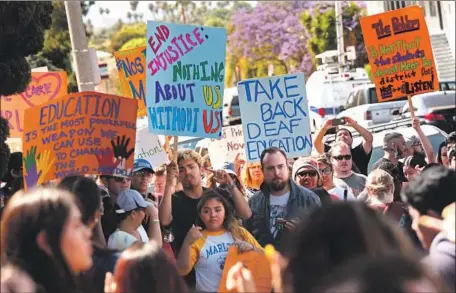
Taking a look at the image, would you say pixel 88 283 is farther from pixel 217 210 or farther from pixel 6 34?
pixel 6 34

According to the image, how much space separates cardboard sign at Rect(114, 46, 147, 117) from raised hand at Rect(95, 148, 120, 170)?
12.3ft

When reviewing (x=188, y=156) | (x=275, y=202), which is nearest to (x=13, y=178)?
(x=188, y=156)

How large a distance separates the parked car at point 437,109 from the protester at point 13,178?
12612 mm

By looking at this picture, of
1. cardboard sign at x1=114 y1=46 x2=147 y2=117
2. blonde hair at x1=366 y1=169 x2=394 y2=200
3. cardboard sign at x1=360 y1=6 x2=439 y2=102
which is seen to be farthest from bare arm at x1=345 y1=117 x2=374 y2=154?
blonde hair at x1=366 y1=169 x2=394 y2=200

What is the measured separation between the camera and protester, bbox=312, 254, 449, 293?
247 cm

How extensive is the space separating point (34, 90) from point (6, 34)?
1.74 meters

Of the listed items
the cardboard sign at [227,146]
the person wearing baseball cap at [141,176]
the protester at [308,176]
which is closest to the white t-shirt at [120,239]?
the person wearing baseball cap at [141,176]

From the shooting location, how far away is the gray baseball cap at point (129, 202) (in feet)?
22.3

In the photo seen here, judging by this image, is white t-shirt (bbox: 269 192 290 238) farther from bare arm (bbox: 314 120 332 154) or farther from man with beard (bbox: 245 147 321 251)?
bare arm (bbox: 314 120 332 154)

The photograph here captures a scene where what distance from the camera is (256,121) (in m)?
10.3

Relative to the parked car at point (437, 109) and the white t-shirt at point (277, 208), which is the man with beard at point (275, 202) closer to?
the white t-shirt at point (277, 208)

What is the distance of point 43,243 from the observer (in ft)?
13.3

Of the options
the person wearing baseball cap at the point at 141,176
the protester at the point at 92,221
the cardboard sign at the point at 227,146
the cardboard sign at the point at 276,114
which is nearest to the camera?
the protester at the point at 92,221

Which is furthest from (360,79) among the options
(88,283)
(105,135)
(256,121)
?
(88,283)
